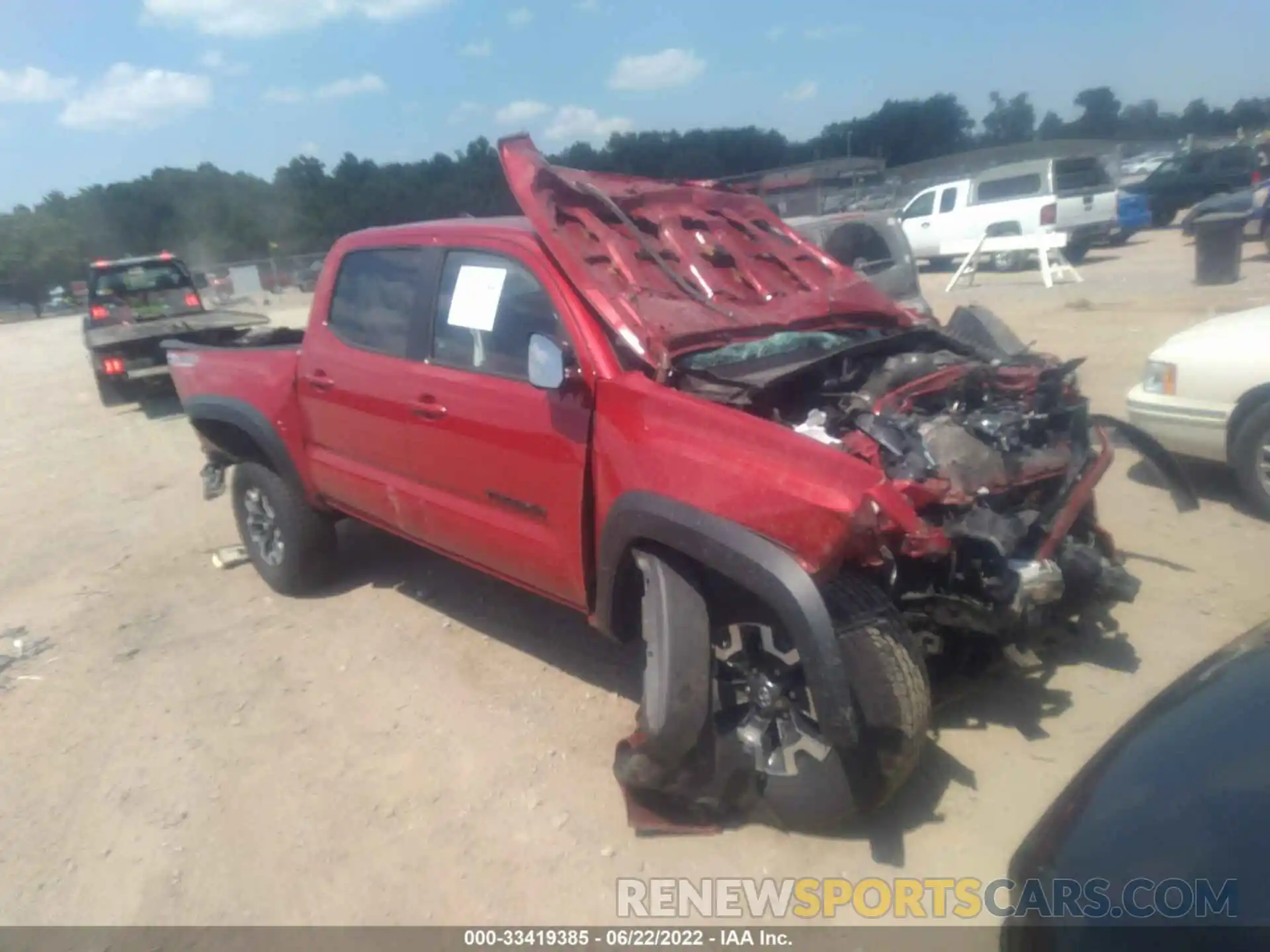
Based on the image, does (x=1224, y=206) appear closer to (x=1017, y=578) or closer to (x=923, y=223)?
(x=923, y=223)

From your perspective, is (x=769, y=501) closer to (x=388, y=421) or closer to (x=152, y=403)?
(x=388, y=421)

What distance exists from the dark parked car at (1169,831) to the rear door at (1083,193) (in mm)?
17350

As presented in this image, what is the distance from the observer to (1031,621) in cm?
359

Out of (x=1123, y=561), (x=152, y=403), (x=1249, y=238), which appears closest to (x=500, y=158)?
(x=1123, y=561)

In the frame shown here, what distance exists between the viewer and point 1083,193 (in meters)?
18.2

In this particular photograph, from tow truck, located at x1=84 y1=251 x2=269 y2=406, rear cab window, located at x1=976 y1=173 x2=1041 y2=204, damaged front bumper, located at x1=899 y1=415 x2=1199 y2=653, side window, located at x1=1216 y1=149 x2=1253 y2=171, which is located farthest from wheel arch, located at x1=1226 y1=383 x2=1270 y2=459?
side window, located at x1=1216 y1=149 x2=1253 y2=171

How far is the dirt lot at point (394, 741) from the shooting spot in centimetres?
327

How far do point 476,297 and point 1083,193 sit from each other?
17219 mm

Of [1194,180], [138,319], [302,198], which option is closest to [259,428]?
[138,319]

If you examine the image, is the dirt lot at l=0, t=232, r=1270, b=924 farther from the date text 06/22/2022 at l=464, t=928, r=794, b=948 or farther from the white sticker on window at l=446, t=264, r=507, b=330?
the white sticker on window at l=446, t=264, r=507, b=330

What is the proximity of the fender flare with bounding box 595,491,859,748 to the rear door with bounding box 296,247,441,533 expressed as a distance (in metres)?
1.48

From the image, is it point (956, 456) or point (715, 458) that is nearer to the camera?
point (715, 458)

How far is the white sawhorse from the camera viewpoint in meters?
15.2

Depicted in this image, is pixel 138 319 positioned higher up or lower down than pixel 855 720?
higher up
